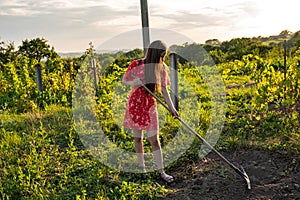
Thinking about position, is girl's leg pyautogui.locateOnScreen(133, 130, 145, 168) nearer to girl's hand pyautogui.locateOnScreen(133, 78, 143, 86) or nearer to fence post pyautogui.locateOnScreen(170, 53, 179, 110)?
girl's hand pyautogui.locateOnScreen(133, 78, 143, 86)

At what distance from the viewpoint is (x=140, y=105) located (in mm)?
3764

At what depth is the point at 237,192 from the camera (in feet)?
11.3

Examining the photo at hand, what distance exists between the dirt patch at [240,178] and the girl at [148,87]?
0.29 meters

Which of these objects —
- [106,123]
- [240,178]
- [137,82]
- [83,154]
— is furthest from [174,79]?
[240,178]

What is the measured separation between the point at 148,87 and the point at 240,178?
1.29 m

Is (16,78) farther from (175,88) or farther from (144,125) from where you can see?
(144,125)

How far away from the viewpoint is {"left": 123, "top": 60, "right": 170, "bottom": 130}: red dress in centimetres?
373

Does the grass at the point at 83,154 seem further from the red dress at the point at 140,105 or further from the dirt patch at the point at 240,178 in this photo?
the red dress at the point at 140,105

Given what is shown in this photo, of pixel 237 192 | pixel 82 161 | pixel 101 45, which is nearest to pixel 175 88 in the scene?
pixel 101 45

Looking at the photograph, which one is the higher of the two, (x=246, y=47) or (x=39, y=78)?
(x=246, y=47)

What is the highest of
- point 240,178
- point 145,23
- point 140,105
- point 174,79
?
point 145,23

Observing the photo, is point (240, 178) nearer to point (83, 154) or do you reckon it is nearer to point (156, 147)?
point (156, 147)

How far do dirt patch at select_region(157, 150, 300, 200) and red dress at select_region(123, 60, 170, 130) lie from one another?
674mm

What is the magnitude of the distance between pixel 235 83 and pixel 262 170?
489cm
